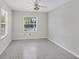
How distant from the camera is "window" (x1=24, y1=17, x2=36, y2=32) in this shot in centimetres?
873

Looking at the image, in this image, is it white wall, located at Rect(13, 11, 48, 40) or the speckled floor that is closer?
the speckled floor

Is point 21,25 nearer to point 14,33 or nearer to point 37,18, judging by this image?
point 14,33

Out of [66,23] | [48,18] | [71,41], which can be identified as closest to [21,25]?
[48,18]

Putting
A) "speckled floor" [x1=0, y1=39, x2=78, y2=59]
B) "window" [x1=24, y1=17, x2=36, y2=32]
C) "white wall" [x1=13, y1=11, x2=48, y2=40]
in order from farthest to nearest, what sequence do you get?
"window" [x1=24, y1=17, x2=36, y2=32], "white wall" [x1=13, y1=11, x2=48, y2=40], "speckled floor" [x1=0, y1=39, x2=78, y2=59]

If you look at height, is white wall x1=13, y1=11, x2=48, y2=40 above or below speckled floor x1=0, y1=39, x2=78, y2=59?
above

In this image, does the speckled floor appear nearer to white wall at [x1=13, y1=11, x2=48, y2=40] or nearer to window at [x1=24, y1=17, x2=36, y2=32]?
white wall at [x1=13, y1=11, x2=48, y2=40]

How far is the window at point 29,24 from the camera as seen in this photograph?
873 cm

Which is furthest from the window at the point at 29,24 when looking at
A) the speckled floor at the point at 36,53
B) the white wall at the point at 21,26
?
the speckled floor at the point at 36,53

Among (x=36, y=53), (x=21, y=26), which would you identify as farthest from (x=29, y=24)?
Answer: (x=36, y=53)

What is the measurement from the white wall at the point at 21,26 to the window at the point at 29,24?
347 millimetres

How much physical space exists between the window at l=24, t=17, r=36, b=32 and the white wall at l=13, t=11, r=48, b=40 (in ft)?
1.14

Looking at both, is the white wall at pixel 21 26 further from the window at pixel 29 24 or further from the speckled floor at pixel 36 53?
the speckled floor at pixel 36 53

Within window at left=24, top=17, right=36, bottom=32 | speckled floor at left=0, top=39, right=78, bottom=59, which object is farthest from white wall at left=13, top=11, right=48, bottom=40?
speckled floor at left=0, top=39, right=78, bottom=59

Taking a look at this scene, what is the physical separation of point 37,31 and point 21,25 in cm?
145
